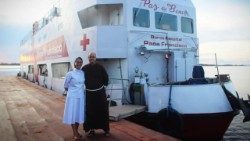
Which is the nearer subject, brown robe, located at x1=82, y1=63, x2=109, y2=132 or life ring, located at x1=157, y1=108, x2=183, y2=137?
brown robe, located at x1=82, y1=63, x2=109, y2=132

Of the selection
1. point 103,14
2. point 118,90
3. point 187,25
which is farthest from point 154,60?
point 103,14

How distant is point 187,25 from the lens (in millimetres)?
10961

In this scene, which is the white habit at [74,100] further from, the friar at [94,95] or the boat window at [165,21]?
the boat window at [165,21]

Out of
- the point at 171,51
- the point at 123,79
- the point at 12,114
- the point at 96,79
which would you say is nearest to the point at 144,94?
the point at 123,79

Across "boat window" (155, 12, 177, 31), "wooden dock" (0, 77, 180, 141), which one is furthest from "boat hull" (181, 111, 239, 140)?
"boat window" (155, 12, 177, 31)

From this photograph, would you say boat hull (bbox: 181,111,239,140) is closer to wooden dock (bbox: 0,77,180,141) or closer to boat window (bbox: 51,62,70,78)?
wooden dock (bbox: 0,77,180,141)

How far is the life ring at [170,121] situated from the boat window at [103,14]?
3721 millimetres

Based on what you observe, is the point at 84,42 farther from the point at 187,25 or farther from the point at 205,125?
the point at 205,125

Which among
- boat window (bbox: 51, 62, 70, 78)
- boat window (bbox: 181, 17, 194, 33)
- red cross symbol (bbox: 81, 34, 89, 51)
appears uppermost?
boat window (bbox: 181, 17, 194, 33)

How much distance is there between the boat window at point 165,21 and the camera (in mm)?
9969

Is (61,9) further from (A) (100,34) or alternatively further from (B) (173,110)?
(B) (173,110)

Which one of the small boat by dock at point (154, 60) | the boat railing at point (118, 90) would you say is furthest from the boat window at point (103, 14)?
the boat railing at point (118, 90)

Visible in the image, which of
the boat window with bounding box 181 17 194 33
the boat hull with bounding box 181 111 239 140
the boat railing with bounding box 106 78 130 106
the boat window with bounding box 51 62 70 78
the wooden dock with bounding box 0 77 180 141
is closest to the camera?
the wooden dock with bounding box 0 77 180 141

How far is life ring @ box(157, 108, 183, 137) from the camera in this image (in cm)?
697
